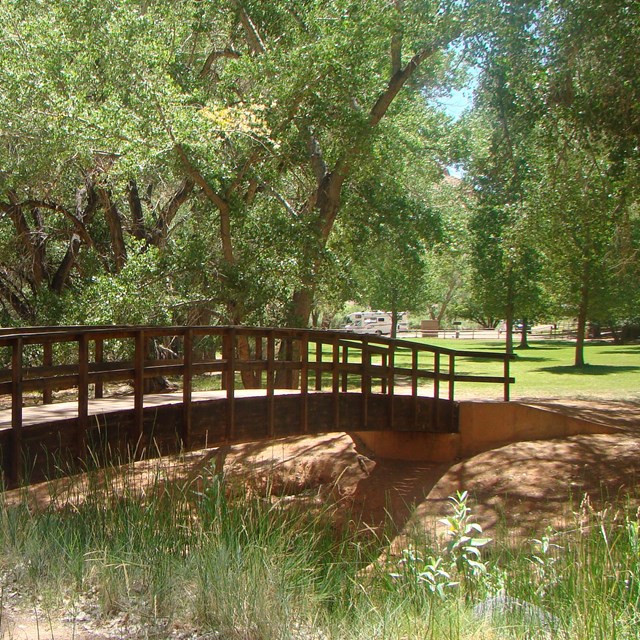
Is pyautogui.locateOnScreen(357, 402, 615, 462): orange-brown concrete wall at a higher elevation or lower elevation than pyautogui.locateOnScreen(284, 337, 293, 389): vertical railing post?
lower

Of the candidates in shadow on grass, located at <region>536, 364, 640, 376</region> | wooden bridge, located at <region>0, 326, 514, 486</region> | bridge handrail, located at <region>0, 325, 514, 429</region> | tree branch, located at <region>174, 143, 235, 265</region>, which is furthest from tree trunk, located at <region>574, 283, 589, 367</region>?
tree branch, located at <region>174, 143, 235, 265</region>

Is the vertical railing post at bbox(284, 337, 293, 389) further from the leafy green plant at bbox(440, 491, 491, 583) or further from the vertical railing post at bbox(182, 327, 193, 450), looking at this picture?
the leafy green plant at bbox(440, 491, 491, 583)

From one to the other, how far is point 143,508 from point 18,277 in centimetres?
1762

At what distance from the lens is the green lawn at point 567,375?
70.4ft

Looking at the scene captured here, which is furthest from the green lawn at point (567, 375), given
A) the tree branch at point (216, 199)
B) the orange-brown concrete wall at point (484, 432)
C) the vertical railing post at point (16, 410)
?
the vertical railing post at point (16, 410)

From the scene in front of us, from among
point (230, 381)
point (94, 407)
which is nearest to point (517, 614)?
point (230, 381)

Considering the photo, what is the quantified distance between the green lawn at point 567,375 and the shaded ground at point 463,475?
16.2 ft

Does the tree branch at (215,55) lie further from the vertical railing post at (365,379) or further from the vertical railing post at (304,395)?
the vertical railing post at (304,395)

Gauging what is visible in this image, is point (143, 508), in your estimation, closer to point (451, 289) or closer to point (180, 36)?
point (180, 36)

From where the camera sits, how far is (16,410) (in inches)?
289

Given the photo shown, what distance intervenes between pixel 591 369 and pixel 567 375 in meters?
3.08

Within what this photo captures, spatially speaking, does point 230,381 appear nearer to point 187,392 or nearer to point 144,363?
point 187,392

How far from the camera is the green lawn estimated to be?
21469mm

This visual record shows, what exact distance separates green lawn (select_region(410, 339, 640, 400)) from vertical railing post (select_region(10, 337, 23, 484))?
12.4 m
